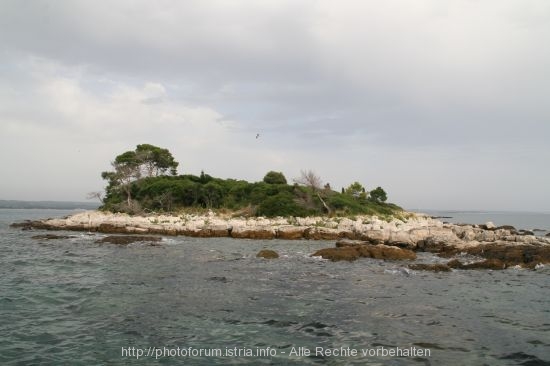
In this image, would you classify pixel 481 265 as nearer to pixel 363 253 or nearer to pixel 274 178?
pixel 363 253

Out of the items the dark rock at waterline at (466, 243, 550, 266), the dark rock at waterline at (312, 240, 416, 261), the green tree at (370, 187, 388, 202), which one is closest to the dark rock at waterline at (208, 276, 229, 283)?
the dark rock at waterline at (312, 240, 416, 261)

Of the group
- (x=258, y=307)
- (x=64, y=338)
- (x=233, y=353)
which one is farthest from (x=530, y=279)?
(x=64, y=338)

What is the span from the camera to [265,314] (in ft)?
37.1

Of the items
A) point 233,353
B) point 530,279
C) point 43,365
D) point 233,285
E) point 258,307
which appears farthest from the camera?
point 530,279

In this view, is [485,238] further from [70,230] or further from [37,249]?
[70,230]

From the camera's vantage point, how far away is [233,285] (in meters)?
15.0

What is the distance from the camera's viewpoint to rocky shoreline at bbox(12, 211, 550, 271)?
72.6ft

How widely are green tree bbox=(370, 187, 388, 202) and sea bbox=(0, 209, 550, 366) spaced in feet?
167

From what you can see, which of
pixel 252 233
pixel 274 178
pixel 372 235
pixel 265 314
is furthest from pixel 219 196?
pixel 265 314

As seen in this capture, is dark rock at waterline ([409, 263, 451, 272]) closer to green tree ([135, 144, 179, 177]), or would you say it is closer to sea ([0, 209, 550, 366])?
sea ([0, 209, 550, 366])

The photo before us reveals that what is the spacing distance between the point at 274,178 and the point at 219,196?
40.4ft

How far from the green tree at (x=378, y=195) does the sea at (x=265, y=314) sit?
50923mm

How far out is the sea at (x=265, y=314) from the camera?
8.47 m

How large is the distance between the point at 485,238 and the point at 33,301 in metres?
Result: 28.1
